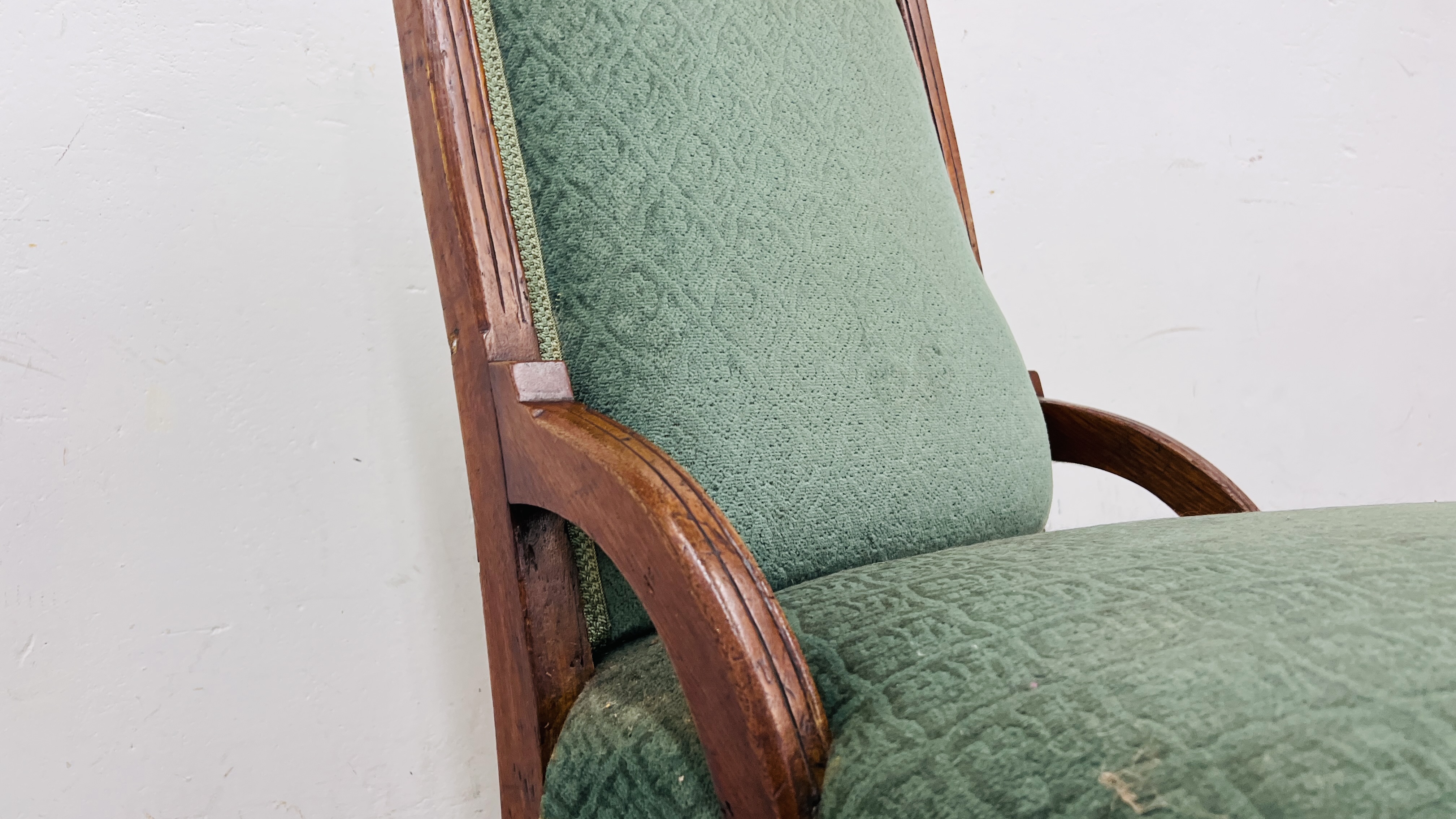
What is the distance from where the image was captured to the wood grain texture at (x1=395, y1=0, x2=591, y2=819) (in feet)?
1.38

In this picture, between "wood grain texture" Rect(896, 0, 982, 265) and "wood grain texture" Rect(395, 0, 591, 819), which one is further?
"wood grain texture" Rect(896, 0, 982, 265)

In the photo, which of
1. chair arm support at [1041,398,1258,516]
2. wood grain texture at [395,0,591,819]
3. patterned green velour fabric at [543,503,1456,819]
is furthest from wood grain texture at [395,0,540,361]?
chair arm support at [1041,398,1258,516]

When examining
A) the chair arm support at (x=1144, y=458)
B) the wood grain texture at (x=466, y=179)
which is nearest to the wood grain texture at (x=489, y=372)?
the wood grain texture at (x=466, y=179)

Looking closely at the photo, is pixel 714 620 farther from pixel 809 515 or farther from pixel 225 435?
pixel 225 435

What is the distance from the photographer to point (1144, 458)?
70cm

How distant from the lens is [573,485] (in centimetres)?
37

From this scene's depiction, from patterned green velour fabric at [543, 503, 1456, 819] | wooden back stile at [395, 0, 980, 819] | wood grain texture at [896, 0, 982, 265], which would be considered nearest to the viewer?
patterned green velour fabric at [543, 503, 1456, 819]

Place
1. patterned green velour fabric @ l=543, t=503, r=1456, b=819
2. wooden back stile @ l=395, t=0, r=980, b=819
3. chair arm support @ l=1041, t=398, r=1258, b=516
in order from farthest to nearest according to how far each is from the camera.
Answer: chair arm support @ l=1041, t=398, r=1258, b=516, wooden back stile @ l=395, t=0, r=980, b=819, patterned green velour fabric @ l=543, t=503, r=1456, b=819

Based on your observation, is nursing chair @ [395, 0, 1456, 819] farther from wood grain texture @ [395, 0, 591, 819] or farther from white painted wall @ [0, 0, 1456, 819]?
white painted wall @ [0, 0, 1456, 819]

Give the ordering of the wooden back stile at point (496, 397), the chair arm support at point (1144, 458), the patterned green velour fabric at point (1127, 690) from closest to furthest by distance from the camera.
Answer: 1. the patterned green velour fabric at point (1127, 690)
2. the wooden back stile at point (496, 397)
3. the chair arm support at point (1144, 458)

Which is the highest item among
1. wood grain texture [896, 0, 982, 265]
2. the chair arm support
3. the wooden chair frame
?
wood grain texture [896, 0, 982, 265]

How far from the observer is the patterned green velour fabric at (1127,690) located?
22 centimetres

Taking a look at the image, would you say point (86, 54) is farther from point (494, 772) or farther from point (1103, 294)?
point (1103, 294)

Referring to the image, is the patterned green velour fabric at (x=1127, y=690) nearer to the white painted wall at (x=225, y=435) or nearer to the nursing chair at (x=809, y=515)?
the nursing chair at (x=809, y=515)
